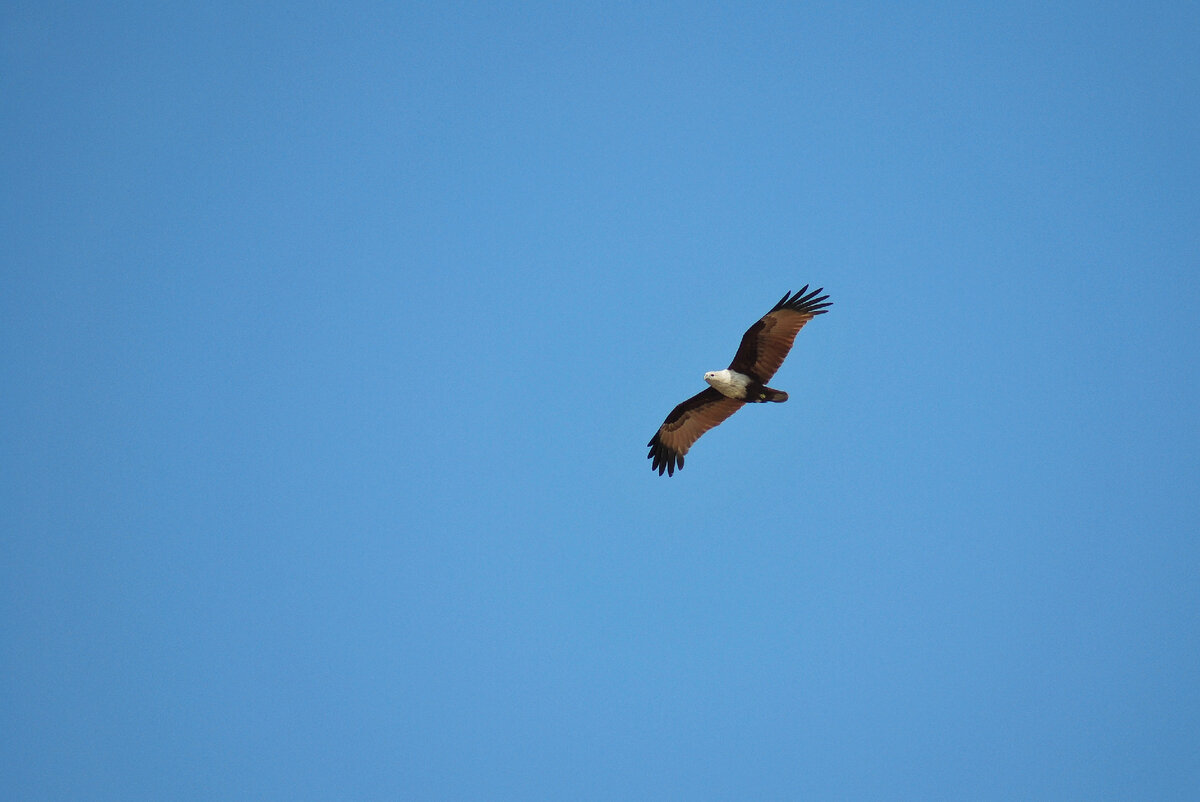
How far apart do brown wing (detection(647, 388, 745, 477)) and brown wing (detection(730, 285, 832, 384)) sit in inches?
46.9

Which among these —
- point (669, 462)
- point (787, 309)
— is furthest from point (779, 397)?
point (669, 462)

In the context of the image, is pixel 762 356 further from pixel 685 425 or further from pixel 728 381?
pixel 685 425

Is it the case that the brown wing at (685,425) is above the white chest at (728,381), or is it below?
above

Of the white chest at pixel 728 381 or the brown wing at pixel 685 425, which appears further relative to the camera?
the brown wing at pixel 685 425

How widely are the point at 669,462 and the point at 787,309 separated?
4.14 meters

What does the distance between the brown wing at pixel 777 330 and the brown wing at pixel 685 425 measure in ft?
3.91

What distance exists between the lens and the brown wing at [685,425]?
18.6 metres

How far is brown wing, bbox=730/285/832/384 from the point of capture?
17.1 meters

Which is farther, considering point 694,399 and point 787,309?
point 694,399

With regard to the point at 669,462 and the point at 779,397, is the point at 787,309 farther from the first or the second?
the point at 669,462

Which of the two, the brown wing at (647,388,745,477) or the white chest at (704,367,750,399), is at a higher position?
the brown wing at (647,388,745,477)

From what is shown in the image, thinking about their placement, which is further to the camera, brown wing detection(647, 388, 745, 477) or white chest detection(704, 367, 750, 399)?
brown wing detection(647, 388, 745, 477)

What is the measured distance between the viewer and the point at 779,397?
57.3ft

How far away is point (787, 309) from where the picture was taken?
677 inches
